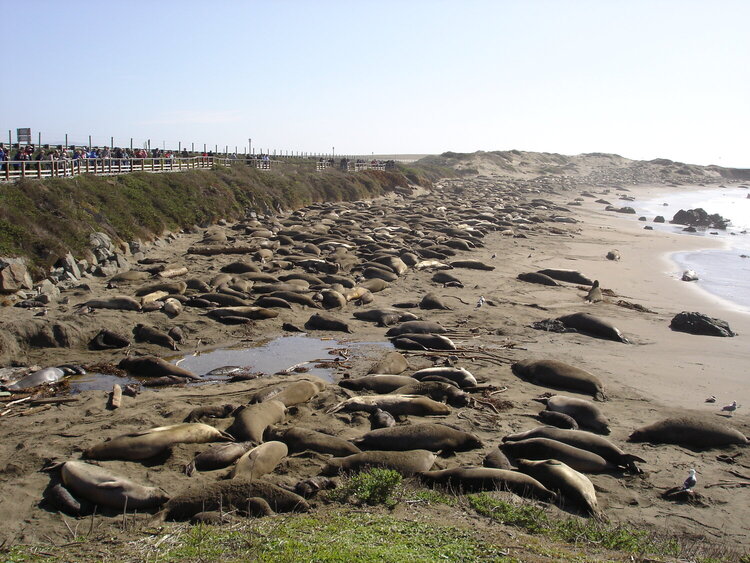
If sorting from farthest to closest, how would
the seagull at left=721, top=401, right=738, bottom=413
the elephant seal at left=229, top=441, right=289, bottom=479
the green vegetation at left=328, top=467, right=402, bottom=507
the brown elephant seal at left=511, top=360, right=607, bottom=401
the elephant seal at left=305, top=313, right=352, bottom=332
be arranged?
the elephant seal at left=305, top=313, right=352, bottom=332, the brown elephant seal at left=511, top=360, right=607, bottom=401, the seagull at left=721, top=401, right=738, bottom=413, the elephant seal at left=229, top=441, right=289, bottom=479, the green vegetation at left=328, top=467, right=402, bottom=507

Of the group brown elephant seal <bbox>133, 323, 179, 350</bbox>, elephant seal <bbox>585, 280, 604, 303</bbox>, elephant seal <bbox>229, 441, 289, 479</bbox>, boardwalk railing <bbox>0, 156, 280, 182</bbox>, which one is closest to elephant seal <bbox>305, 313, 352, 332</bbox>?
brown elephant seal <bbox>133, 323, 179, 350</bbox>

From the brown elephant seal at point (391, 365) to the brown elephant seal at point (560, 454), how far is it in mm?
3683

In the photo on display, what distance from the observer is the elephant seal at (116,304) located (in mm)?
14703

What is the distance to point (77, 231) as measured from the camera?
2012cm

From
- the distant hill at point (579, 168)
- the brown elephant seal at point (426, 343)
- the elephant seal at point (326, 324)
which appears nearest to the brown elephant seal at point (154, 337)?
the elephant seal at point (326, 324)

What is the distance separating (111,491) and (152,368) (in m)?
5.08

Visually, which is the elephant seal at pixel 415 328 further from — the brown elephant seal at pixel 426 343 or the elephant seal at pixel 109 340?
the elephant seal at pixel 109 340

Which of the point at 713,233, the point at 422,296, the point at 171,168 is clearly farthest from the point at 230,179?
the point at 713,233

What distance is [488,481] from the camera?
292 inches

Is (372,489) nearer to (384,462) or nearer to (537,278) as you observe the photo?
(384,462)

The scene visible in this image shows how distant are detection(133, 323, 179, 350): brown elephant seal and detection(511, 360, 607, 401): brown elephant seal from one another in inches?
276

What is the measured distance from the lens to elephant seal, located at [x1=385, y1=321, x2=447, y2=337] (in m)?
14.6

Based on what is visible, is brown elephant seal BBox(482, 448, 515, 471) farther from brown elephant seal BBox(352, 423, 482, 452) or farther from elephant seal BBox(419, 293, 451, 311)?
elephant seal BBox(419, 293, 451, 311)

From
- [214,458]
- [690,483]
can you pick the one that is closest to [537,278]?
[690,483]
